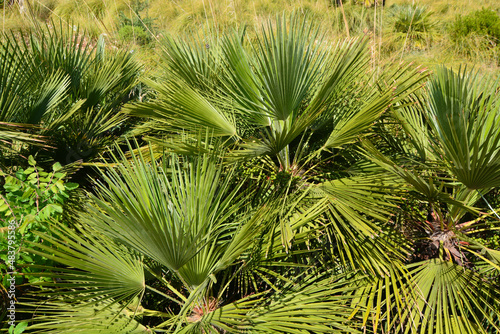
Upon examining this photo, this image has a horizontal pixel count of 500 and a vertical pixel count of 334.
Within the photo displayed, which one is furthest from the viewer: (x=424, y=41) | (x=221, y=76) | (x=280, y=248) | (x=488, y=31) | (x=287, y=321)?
(x=424, y=41)

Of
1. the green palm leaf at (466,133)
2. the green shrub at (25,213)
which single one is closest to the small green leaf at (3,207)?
the green shrub at (25,213)

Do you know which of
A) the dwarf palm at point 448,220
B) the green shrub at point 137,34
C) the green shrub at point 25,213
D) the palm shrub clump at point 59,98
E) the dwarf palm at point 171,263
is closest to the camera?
the dwarf palm at point 171,263

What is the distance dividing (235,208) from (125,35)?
541 centimetres

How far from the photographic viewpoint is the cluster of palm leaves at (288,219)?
119cm

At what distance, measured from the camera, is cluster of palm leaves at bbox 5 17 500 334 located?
3.89 ft

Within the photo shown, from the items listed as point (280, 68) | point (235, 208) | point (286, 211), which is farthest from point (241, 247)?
point (280, 68)

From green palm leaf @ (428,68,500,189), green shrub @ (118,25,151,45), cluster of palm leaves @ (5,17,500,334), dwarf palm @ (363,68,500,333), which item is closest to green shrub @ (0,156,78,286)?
cluster of palm leaves @ (5,17,500,334)

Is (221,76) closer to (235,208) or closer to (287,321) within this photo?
(235,208)

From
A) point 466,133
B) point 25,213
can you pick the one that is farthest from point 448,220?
point 25,213

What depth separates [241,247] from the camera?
4.06ft

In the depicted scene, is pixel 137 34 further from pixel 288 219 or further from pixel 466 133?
pixel 466 133

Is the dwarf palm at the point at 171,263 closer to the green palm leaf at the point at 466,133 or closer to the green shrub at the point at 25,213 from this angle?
the green shrub at the point at 25,213

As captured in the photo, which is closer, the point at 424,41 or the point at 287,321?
the point at 287,321

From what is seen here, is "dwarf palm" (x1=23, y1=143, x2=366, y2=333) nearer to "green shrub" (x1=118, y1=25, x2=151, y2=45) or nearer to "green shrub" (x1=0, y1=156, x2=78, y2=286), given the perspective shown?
"green shrub" (x1=0, y1=156, x2=78, y2=286)
